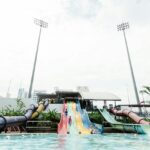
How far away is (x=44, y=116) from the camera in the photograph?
22641mm

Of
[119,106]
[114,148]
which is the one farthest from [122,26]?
[114,148]

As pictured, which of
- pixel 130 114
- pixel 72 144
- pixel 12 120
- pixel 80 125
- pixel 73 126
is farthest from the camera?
pixel 130 114

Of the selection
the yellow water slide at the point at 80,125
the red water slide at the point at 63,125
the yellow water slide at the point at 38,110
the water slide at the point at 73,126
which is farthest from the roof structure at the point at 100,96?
the red water slide at the point at 63,125

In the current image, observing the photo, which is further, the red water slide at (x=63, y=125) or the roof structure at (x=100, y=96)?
the roof structure at (x=100, y=96)

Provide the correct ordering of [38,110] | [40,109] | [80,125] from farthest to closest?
[40,109]
[38,110]
[80,125]

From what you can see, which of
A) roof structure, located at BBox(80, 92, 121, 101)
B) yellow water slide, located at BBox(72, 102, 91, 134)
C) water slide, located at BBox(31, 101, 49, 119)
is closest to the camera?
yellow water slide, located at BBox(72, 102, 91, 134)

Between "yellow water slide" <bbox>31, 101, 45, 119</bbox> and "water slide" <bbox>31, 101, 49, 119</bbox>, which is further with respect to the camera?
"water slide" <bbox>31, 101, 49, 119</bbox>

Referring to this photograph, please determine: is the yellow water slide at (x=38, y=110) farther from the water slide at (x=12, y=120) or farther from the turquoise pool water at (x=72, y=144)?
the turquoise pool water at (x=72, y=144)

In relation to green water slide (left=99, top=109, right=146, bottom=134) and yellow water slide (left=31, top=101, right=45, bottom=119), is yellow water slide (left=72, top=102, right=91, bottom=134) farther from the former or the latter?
yellow water slide (left=31, top=101, right=45, bottom=119)

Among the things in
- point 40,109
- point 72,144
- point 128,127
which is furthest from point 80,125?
point 72,144

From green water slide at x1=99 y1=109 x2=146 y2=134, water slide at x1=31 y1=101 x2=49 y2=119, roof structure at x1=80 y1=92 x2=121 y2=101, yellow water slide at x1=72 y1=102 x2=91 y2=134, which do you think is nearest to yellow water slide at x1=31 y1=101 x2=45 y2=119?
water slide at x1=31 y1=101 x2=49 y2=119

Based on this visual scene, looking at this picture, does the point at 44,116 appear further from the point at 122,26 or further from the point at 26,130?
the point at 122,26

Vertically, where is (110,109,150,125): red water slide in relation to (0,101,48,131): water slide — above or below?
above

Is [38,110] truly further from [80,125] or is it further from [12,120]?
[12,120]
